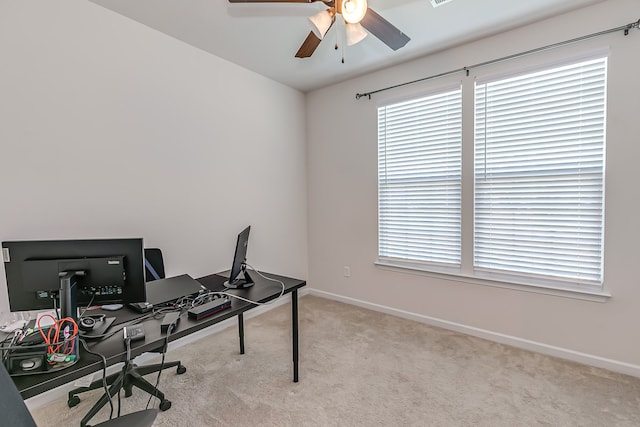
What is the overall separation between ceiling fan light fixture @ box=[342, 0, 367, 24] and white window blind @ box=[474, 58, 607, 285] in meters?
1.55

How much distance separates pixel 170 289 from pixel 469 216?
252 centimetres

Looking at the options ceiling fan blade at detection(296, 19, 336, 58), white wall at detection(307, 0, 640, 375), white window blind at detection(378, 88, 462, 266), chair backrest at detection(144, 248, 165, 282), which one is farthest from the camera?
white window blind at detection(378, 88, 462, 266)

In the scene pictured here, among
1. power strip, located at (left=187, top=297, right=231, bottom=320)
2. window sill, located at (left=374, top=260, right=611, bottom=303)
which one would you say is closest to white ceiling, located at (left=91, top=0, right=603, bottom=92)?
power strip, located at (left=187, top=297, right=231, bottom=320)

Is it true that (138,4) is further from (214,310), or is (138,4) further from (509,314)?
(509,314)

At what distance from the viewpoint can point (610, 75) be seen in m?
2.08

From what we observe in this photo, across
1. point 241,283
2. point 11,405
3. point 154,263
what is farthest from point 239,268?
point 11,405

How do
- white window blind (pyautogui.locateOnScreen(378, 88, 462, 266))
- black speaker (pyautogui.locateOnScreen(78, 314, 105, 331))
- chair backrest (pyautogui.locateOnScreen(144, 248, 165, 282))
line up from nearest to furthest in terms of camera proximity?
black speaker (pyautogui.locateOnScreen(78, 314, 105, 331)) < chair backrest (pyautogui.locateOnScreen(144, 248, 165, 282)) < white window blind (pyautogui.locateOnScreen(378, 88, 462, 266))

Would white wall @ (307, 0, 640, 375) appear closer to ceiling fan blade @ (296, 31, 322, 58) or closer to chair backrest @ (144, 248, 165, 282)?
ceiling fan blade @ (296, 31, 322, 58)

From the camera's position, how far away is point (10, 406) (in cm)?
78

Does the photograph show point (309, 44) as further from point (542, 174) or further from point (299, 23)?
point (542, 174)

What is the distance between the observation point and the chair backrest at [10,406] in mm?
758

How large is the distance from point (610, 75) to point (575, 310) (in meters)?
1.75

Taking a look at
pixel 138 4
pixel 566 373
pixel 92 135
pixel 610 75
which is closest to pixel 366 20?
pixel 138 4

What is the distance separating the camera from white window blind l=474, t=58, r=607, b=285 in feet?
7.14
